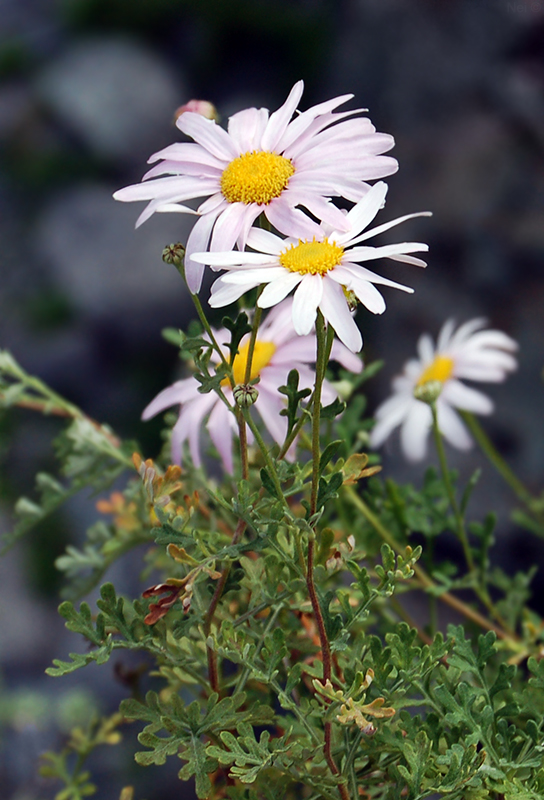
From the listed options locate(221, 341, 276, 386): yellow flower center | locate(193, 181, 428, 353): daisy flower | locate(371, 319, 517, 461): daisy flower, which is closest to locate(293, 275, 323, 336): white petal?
locate(193, 181, 428, 353): daisy flower

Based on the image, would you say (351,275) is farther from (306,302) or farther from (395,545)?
(395,545)

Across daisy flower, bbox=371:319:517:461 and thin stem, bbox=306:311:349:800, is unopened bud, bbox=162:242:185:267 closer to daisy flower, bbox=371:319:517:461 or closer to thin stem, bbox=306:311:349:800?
thin stem, bbox=306:311:349:800

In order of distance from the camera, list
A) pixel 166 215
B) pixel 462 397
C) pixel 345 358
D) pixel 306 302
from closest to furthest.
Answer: pixel 306 302
pixel 345 358
pixel 462 397
pixel 166 215

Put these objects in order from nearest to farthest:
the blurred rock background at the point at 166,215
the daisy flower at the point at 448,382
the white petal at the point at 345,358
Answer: the white petal at the point at 345,358 < the daisy flower at the point at 448,382 < the blurred rock background at the point at 166,215

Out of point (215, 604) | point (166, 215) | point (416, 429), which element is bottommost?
point (215, 604)

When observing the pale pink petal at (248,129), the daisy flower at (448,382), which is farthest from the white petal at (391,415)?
the pale pink petal at (248,129)

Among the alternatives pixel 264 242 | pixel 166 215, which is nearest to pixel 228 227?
pixel 264 242

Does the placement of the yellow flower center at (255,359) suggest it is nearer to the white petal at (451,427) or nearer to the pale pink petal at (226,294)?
the pale pink petal at (226,294)
